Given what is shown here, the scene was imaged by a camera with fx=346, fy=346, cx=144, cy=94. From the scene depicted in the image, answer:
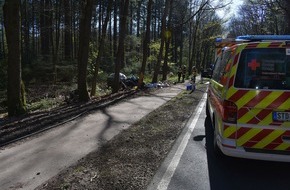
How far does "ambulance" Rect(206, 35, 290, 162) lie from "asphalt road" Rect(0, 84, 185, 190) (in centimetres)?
291

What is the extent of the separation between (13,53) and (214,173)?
Answer: 28.4 ft

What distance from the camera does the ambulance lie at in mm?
5375

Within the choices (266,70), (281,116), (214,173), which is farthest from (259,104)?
(214,173)

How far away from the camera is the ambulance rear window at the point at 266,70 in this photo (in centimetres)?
546

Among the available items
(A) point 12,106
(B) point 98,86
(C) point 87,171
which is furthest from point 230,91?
(B) point 98,86

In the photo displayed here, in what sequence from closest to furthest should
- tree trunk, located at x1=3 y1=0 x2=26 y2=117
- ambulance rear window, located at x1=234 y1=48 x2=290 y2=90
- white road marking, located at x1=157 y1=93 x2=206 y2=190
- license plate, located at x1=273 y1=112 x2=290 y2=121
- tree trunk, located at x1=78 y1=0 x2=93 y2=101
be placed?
white road marking, located at x1=157 y1=93 x2=206 y2=190
license plate, located at x1=273 y1=112 x2=290 y2=121
ambulance rear window, located at x1=234 y1=48 x2=290 y2=90
tree trunk, located at x1=3 y1=0 x2=26 y2=117
tree trunk, located at x1=78 y1=0 x2=93 y2=101

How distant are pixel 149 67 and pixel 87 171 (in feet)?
146

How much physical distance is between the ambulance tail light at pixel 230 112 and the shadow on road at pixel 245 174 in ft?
3.07

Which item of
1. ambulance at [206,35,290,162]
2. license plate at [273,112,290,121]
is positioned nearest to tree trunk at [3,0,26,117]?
ambulance at [206,35,290,162]

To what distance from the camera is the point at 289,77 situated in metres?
5.45

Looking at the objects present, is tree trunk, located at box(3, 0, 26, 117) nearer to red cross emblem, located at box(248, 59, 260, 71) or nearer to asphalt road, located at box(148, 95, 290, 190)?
asphalt road, located at box(148, 95, 290, 190)

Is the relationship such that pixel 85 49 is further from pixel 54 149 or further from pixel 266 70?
pixel 266 70

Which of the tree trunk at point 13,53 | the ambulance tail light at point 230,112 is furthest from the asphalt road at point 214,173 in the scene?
the tree trunk at point 13,53

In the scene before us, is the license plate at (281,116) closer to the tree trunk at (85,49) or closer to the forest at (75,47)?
the forest at (75,47)
